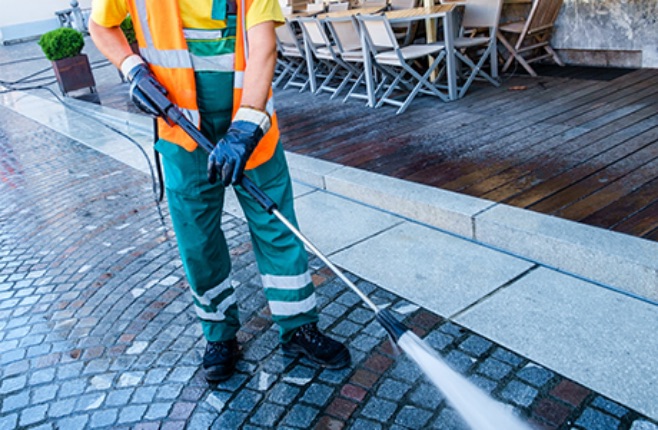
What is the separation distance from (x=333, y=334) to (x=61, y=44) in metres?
9.15

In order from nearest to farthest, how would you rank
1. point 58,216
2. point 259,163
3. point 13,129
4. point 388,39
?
point 259,163
point 58,216
point 388,39
point 13,129

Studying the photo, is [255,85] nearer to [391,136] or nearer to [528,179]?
[528,179]

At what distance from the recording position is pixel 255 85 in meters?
2.36

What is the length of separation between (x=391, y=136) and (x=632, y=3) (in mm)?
3119

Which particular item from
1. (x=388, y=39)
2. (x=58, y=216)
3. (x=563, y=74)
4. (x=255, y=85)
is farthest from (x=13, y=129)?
(x=255, y=85)

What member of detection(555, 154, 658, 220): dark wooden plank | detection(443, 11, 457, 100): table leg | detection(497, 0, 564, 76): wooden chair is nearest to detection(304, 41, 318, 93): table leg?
detection(443, 11, 457, 100): table leg

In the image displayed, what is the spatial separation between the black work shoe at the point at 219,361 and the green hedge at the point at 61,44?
8975mm

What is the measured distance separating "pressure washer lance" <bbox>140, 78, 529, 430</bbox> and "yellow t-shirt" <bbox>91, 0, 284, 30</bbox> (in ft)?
0.99

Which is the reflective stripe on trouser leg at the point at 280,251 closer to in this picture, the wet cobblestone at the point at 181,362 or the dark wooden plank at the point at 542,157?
the wet cobblestone at the point at 181,362

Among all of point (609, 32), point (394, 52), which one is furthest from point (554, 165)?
point (609, 32)

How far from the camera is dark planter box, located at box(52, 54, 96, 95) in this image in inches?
410

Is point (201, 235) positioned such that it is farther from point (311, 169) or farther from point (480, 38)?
point (480, 38)

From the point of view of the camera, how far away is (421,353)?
1982 mm

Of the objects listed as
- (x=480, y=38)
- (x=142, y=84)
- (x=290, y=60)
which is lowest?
(x=290, y=60)
